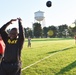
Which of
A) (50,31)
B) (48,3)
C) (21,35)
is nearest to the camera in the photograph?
(21,35)

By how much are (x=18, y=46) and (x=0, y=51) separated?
314 centimetres

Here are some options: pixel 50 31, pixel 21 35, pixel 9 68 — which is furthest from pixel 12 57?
pixel 50 31

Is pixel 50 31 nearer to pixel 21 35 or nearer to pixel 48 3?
pixel 48 3

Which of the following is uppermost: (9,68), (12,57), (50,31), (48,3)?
(48,3)

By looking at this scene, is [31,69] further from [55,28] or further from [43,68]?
[55,28]

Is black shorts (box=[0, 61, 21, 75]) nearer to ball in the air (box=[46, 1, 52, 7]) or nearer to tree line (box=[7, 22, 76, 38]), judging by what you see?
ball in the air (box=[46, 1, 52, 7])

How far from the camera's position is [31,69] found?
50.5 feet

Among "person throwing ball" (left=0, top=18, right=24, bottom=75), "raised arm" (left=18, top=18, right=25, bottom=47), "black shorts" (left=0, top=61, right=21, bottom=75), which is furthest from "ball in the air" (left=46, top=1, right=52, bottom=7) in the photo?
"black shorts" (left=0, top=61, right=21, bottom=75)

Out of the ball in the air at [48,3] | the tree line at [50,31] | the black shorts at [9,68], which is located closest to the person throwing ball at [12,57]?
the black shorts at [9,68]

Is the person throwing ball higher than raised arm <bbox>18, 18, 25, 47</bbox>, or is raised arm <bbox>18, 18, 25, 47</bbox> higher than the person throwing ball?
raised arm <bbox>18, 18, 25, 47</bbox>

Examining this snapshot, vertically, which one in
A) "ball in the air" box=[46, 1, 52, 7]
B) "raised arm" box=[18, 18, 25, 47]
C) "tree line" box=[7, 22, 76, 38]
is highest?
"ball in the air" box=[46, 1, 52, 7]

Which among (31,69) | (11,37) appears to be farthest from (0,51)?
(31,69)

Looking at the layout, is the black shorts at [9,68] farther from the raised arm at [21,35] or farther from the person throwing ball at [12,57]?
the raised arm at [21,35]

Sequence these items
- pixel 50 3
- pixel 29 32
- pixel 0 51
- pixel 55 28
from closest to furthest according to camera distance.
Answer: pixel 0 51, pixel 50 3, pixel 29 32, pixel 55 28
